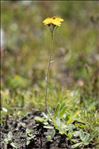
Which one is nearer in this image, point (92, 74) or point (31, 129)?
point (31, 129)

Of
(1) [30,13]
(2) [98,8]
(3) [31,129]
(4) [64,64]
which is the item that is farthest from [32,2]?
(3) [31,129]

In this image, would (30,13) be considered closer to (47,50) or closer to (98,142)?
(47,50)

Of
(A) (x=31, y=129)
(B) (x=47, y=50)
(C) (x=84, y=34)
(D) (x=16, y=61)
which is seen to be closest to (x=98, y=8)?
(C) (x=84, y=34)

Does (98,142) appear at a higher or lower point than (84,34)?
lower

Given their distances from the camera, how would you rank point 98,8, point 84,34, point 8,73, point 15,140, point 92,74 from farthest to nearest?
point 98,8 → point 84,34 → point 8,73 → point 92,74 → point 15,140

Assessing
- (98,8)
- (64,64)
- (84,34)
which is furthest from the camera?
(98,8)

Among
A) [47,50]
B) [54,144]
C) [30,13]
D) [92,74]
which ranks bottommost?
[54,144]
